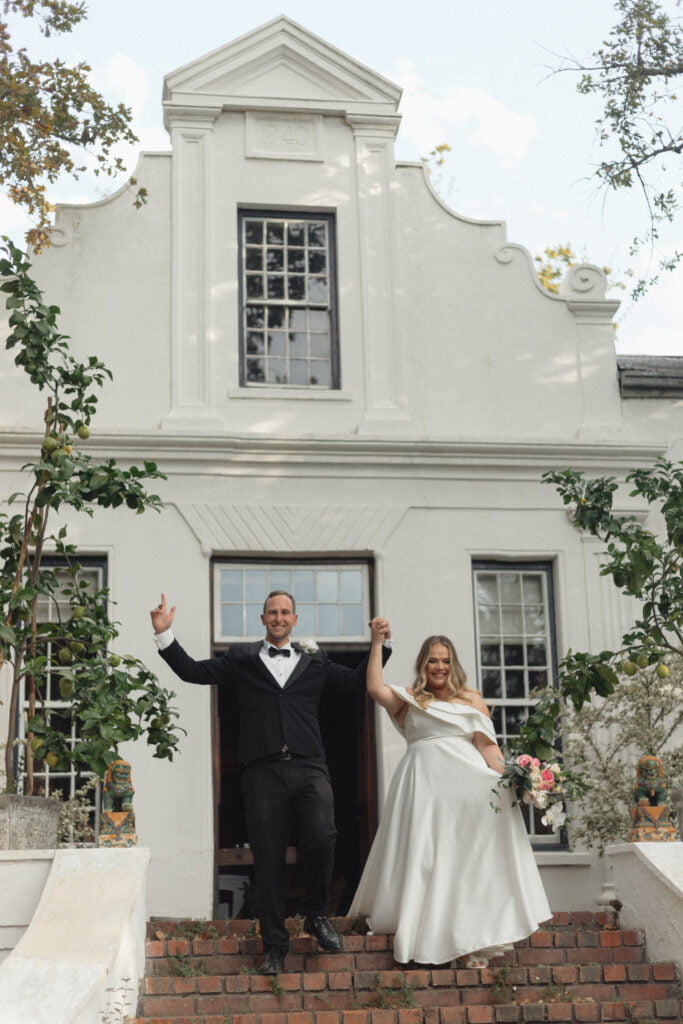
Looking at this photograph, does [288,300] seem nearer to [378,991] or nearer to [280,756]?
[280,756]

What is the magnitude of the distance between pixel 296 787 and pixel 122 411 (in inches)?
197

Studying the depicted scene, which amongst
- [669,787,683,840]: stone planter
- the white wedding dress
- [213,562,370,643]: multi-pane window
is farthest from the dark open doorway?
the white wedding dress

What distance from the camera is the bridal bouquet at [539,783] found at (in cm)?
771

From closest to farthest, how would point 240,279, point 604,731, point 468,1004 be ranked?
point 468,1004 → point 604,731 → point 240,279

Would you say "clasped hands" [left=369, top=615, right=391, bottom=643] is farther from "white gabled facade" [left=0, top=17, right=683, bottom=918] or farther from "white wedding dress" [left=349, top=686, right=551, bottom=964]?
"white gabled facade" [left=0, top=17, right=683, bottom=918]

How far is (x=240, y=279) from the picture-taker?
12305 millimetres

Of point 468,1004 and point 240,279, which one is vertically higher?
point 240,279

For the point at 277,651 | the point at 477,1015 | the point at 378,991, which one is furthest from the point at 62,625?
the point at 477,1015

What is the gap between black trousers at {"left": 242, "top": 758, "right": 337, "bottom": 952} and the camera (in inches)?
292

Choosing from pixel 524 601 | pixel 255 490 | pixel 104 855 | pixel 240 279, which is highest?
pixel 240 279

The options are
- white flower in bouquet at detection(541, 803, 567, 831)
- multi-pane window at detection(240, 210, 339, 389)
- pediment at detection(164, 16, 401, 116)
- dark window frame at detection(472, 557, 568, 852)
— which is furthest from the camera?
pediment at detection(164, 16, 401, 116)

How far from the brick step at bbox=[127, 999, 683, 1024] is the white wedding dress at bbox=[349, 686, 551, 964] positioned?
1.35 ft

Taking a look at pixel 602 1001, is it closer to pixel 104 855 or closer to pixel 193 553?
pixel 104 855

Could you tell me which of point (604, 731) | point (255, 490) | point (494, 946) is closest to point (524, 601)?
point (604, 731)
